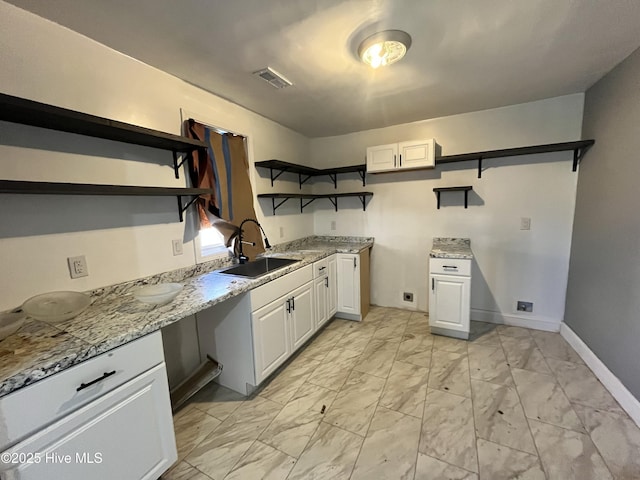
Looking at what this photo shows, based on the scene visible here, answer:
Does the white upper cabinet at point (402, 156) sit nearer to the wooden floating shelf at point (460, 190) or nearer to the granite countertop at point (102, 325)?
the wooden floating shelf at point (460, 190)

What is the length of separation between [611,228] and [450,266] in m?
1.12

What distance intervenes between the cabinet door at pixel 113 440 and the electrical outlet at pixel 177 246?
0.88 m

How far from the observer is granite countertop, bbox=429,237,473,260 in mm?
2557

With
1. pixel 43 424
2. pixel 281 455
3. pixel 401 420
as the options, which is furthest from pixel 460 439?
pixel 43 424

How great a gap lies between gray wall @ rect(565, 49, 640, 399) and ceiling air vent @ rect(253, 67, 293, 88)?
7.56 feet

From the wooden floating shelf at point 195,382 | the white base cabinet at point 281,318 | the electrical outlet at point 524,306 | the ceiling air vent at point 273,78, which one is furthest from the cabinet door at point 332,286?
the electrical outlet at point 524,306

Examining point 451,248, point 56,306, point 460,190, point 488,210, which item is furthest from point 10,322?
point 488,210

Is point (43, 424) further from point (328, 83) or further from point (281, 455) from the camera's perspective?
point (328, 83)

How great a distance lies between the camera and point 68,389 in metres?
0.94

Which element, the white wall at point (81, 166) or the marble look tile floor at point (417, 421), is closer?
the white wall at point (81, 166)

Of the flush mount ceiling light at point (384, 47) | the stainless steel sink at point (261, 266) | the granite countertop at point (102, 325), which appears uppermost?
the flush mount ceiling light at point (384, 47)

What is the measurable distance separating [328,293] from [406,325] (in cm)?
96

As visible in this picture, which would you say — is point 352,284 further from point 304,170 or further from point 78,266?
point 78,266

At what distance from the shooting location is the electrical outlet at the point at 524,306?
2787 millimetres
